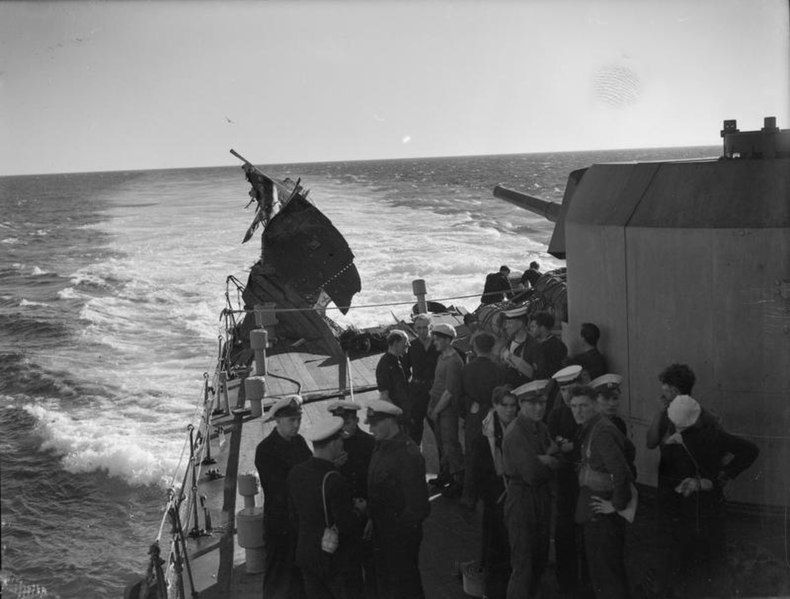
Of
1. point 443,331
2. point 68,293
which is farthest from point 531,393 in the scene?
point 68,293

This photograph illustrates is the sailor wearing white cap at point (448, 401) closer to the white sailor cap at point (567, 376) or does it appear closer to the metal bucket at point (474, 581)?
the white sailor cap at point (567, 376)

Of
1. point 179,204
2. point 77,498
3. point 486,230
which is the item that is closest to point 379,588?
point 77,498

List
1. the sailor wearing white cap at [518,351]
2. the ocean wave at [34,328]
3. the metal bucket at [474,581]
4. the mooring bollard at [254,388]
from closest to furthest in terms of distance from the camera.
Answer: the metal bucket at [474,581], the sailor wearing white cap at [518,351], the mooring bollard at [254,388], the ocean wave at [34,328]

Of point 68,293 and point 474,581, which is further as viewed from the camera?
point 68,293

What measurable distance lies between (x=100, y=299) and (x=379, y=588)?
29.4m

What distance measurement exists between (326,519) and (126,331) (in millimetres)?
23285

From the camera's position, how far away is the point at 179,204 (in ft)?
228

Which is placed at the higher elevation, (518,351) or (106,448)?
(518,351)

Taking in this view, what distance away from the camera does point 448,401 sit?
6.98 metres

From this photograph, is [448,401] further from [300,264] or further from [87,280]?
[87,280]

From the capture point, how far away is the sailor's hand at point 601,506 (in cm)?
488

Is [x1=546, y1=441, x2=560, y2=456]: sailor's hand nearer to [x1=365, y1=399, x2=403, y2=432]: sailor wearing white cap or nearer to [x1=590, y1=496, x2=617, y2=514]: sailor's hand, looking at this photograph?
[x1=590, y1=496, x2=617, y2=514]: sailor's hand

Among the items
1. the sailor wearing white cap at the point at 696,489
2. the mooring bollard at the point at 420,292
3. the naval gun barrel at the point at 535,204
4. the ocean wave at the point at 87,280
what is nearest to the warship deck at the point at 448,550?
the sailor wearing white cap at the point at 696,489

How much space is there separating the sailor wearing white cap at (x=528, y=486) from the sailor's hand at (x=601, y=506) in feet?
0.97
